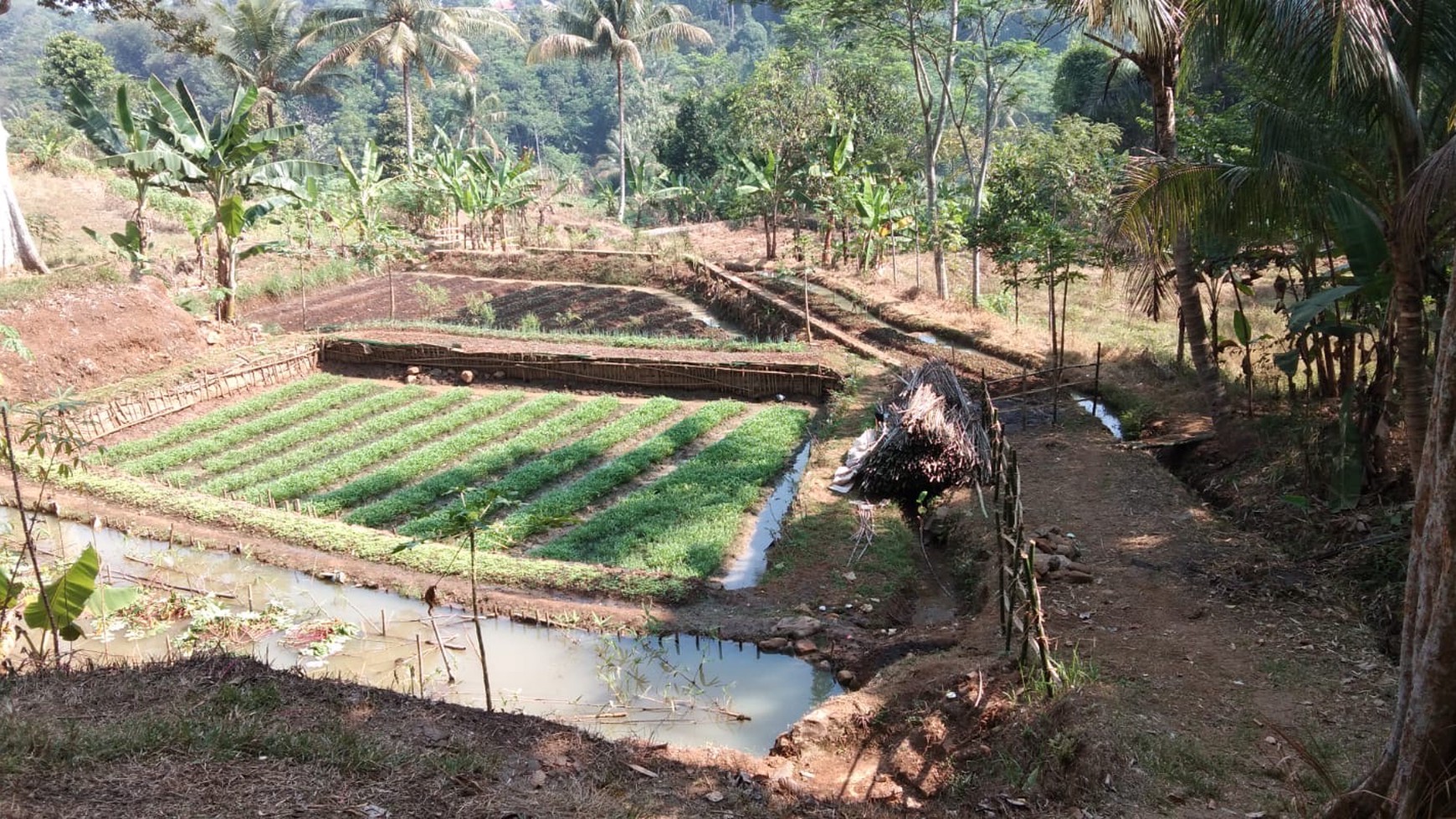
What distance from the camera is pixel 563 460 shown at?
14.9 metres

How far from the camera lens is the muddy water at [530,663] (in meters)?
8.78

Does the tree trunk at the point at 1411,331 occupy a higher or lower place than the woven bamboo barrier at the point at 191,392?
higher

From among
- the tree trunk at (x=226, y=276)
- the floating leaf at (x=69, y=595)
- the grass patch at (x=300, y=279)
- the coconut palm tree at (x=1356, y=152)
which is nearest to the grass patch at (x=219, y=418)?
the tree trunk at (x=226, y=276)

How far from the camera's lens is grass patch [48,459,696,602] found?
1095 cm

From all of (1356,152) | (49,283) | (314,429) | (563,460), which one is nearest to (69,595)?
(563,460)

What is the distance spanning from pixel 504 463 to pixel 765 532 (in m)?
4.33

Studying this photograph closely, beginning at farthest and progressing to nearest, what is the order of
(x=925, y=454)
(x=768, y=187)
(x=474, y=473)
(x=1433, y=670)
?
(x=768, y=187)
(x=474, y=473)
(x=925, y=454)
(x=1433, y=670)

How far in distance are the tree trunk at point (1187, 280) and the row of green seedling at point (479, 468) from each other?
921 centimetres

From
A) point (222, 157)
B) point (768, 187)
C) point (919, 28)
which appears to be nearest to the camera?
point (222, 157)

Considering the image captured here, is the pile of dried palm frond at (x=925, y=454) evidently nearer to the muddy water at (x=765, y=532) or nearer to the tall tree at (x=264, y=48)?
the muddy water at (x=765, y=532)

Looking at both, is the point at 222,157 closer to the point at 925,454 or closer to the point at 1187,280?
the point at 925,454

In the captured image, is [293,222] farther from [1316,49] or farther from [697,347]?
[1316,49]

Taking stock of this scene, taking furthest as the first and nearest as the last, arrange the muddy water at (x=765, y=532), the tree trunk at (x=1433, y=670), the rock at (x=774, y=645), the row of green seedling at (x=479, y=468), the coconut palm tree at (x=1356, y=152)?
the row of green seedling at (x=479, y=468) → the muddy water at (x=765, y=532) → the rock at (x=774, y=645) → the coconut palm tree at (x=1356, y=152) → the tree trunk at (x=1433, y=670)

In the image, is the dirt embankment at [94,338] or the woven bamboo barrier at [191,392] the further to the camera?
the dirt embankment at [94,338]
